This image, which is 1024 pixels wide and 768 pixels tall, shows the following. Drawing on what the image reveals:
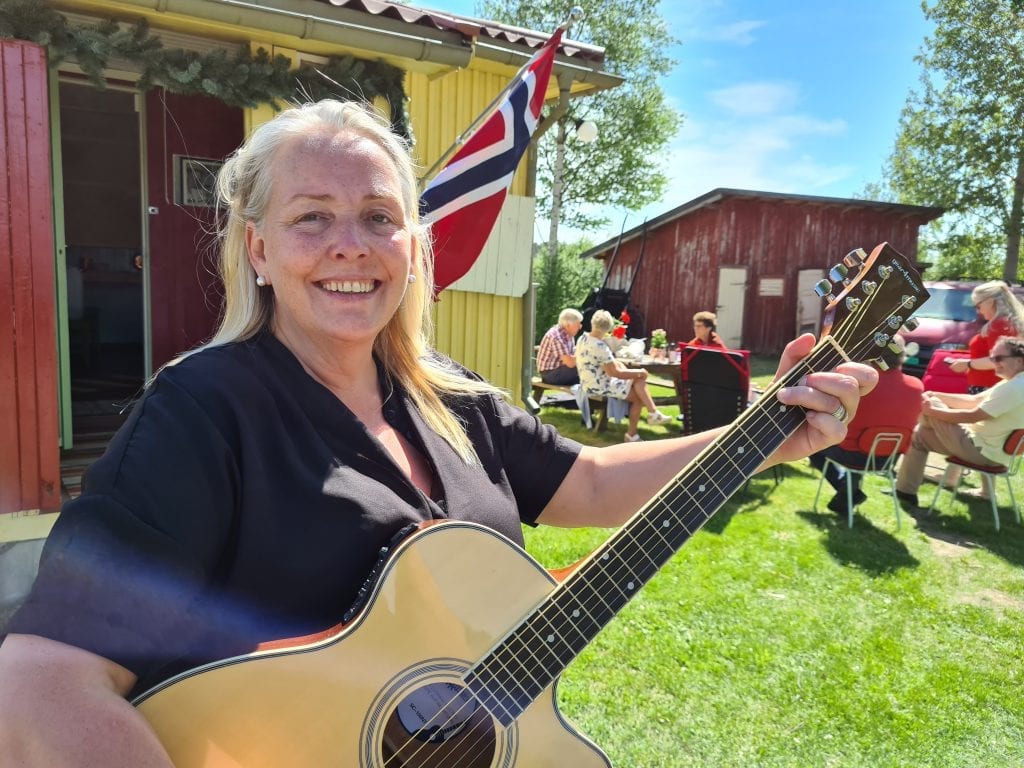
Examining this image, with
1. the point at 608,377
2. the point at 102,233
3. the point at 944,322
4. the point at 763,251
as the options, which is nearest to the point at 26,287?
the point at 102,233

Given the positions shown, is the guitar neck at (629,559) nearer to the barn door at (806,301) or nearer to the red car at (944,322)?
the red car at (944,322)

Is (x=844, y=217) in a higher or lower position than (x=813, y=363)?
higher

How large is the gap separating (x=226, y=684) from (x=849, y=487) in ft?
17.2

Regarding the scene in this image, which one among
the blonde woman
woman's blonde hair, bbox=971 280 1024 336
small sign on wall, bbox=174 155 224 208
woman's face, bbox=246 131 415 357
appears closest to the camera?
the blonde woman

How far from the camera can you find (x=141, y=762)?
900mm

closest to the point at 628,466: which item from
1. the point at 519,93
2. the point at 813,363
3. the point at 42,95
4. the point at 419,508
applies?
the point at 813,363

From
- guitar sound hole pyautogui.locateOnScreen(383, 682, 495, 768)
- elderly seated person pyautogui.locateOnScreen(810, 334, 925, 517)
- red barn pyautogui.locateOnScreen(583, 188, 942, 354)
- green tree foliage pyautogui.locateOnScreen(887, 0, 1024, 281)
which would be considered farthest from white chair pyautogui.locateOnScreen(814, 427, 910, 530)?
green tree foliage pyautogui.locateOnScreen(887, 0, 1024, 281)

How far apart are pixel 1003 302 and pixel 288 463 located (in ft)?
25.8

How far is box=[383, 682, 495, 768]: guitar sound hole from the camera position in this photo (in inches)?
45.7

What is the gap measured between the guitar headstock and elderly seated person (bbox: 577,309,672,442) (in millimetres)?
6456

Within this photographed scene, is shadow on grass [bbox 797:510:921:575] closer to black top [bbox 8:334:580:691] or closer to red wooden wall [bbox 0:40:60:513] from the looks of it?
black top [bbox 8:334:580:691]

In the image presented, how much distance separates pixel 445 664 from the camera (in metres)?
1.21

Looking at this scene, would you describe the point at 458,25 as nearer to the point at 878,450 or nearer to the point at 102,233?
the point at 878,450

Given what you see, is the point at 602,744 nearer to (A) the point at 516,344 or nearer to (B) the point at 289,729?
(B) the point at 289,729
